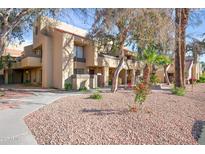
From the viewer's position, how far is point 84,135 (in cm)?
716

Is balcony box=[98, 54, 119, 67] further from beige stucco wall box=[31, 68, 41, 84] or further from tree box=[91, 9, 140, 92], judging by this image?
beige stucco wall box=[31, 68, 41, 84]

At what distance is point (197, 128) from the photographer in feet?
28.2

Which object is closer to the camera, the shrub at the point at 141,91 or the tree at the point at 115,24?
the shrub at the point at 141,91

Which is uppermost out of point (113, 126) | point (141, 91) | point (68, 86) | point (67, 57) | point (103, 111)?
point (67, 57)

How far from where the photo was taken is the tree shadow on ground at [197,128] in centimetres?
769

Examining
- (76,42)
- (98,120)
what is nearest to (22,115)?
(98,120)

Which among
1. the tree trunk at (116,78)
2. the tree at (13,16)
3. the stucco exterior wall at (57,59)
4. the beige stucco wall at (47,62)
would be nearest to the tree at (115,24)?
the tree trunk at (116,78)

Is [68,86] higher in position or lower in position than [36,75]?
lower

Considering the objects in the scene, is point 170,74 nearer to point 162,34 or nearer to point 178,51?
point 178,51

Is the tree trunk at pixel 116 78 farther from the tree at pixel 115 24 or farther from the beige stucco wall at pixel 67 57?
the beige stucco wall at pixel 67 57

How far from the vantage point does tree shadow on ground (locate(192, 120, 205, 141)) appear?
769 cm

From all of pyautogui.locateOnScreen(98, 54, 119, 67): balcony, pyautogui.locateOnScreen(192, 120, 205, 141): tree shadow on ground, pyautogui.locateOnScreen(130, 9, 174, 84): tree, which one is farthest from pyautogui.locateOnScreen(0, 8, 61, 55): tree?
pyautogui.locateOnScreen(98, 54, 119, 67): balcony

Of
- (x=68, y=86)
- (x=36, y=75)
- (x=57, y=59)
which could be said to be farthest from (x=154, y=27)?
(x=36, y=75)

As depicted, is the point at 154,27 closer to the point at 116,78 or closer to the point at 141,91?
the point at 141,91
